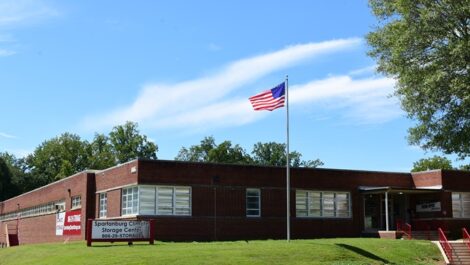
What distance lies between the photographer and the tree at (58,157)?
10162 cm

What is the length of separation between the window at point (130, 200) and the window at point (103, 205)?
2927 mm

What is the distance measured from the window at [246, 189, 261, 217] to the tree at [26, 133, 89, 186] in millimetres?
68559

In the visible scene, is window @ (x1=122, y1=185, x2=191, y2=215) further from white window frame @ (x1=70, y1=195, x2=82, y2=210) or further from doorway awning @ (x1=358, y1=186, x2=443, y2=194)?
doorway awning @ (x1=358, y1=186, x2=443, y2=194)

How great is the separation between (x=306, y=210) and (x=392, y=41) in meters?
14.8

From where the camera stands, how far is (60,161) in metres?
104

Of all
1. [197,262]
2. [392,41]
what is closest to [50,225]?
[197,262]

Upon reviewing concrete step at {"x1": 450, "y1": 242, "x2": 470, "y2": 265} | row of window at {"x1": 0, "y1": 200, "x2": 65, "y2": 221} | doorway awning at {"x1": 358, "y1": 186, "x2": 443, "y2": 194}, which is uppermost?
doorway awning at {"x1": 358, "y1": 186, "x2": 443, "y2": 194}

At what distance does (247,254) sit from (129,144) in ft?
262

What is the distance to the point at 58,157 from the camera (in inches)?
4063

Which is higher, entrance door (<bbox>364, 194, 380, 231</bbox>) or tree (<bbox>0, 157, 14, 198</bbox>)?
tree (<bbox>0, 157, 14, 198</bbox>)

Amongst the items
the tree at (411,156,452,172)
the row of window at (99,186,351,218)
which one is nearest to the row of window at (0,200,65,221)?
the row of window at (99,186,351,218)

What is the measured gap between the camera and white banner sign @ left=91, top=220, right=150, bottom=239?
91.4 feet

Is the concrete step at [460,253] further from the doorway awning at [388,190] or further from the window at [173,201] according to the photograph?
the window at [173,201]

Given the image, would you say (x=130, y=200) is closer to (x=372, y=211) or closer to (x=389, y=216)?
(x=372, y=211)
